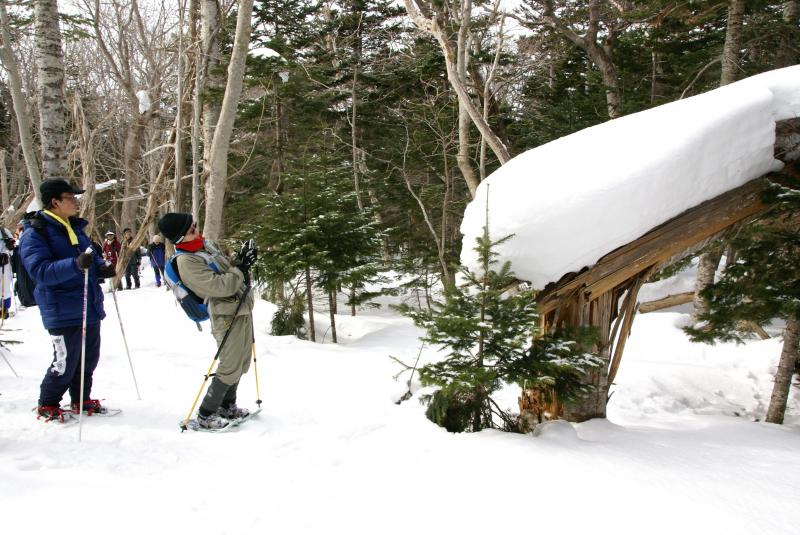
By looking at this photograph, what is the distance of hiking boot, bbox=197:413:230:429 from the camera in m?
4.02

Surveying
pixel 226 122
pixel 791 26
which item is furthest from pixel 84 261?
pixel 791 26

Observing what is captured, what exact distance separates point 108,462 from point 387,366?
3840 mm

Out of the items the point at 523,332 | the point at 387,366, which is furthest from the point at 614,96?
the point at 523,332

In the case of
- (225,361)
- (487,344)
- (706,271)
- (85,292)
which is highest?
(85,292)

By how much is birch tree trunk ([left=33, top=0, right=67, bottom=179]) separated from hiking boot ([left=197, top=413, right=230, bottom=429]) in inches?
193

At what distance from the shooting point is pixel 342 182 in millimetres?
9328

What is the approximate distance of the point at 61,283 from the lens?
12.4 ft

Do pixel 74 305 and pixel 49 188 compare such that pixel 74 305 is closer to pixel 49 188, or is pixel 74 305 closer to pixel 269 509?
pixel 49 188

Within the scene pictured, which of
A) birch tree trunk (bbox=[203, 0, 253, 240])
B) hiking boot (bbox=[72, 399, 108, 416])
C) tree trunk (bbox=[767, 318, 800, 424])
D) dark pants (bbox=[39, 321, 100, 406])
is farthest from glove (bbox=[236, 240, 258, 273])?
tree trunk (bbox=[767, 318, 800, 424])

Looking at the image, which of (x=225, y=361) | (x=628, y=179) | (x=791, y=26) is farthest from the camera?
(x=791, y=26)

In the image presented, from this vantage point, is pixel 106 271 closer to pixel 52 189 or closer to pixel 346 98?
pixel 52 189

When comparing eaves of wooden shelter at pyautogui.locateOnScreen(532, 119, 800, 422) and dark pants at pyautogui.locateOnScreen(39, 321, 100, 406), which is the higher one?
eaves of wooden shelter at pyautogui.locateOnScreen(532, 119, 800, 422)

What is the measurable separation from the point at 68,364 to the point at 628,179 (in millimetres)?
4827

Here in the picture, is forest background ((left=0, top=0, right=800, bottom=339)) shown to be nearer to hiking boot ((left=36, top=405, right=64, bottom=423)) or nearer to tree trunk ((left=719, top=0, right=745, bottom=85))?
tree trunk ((left=719, top=0, right=745, bottom=85))
